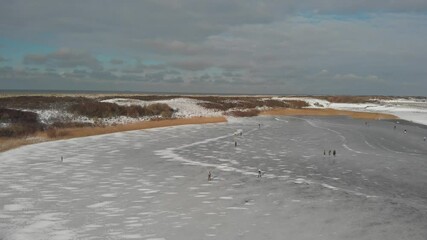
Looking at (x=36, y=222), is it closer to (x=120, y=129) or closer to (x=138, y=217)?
(x=138, y=217)

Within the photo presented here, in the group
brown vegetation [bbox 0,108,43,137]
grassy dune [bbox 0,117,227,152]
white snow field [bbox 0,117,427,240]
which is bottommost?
white snow field [bbox 0,117,427,240]

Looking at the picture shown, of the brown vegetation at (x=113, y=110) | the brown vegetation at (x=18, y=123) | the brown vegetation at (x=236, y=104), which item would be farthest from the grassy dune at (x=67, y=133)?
the brown vegetation at (x=236, y=104)

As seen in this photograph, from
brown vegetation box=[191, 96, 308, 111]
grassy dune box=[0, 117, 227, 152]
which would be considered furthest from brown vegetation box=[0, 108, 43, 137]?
brown vegetation box=[191, 96, 308, 111]

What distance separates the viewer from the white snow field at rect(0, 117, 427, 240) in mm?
11234

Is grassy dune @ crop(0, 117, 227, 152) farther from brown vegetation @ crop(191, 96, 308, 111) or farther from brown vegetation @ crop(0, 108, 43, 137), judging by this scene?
brown vegetation @ crop(191, 96, 308, 111)

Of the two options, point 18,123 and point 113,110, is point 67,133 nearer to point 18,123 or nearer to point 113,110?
point 18,123

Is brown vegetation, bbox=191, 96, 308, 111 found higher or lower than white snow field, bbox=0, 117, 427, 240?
higher

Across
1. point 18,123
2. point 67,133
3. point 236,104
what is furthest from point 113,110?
point 236,104

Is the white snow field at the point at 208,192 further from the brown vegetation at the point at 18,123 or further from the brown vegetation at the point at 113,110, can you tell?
the brown vegetation at the point at 113,110

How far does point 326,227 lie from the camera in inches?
454

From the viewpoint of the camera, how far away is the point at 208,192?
15.5 meters

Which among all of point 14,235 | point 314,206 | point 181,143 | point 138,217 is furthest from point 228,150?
point 14,235

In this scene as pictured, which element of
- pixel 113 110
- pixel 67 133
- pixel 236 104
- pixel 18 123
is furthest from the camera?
pixel 236 104

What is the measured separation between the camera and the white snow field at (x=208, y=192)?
11.2 meters
